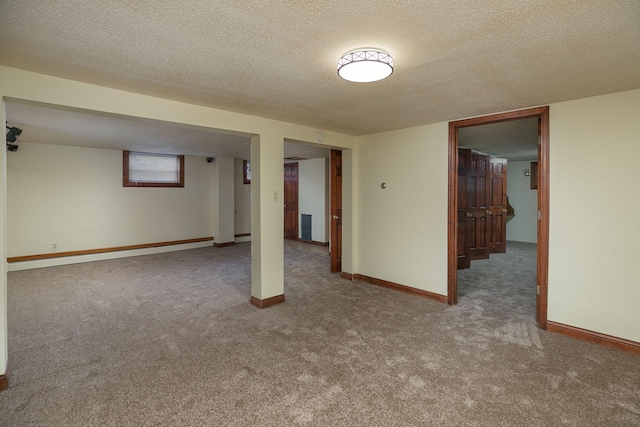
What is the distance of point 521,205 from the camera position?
7875 mm

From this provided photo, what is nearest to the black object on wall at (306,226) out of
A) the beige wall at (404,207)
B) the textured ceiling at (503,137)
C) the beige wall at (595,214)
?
the beige wall at (404,207)

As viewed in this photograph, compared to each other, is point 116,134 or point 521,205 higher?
point 116,134

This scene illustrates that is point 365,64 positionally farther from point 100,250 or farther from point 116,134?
point 100,250

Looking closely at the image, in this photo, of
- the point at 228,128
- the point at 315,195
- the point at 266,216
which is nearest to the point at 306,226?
the point at 315,195

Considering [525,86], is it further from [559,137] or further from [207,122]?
[207,122]

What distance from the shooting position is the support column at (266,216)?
3510 mm

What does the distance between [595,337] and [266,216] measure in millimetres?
3295

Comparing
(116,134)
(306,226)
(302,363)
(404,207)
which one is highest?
(116,134)

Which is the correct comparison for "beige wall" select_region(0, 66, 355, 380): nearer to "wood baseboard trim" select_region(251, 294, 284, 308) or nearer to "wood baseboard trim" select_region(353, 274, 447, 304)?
"wood baseboard trim" select_region(251, 294, 284, 308)

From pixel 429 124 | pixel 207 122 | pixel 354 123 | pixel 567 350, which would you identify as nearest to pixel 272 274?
pixel 207 122

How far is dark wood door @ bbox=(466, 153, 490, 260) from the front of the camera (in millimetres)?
5766

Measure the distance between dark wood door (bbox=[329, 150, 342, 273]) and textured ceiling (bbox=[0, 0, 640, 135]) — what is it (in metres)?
2.24

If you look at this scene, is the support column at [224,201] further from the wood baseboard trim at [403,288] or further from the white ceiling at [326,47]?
the white ceiling at [326,47]

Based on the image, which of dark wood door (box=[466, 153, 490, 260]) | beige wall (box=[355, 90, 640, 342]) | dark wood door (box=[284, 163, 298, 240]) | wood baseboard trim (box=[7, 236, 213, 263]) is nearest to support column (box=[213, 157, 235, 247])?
wood baseboard trim (box=[7, 236, 213, 263])
